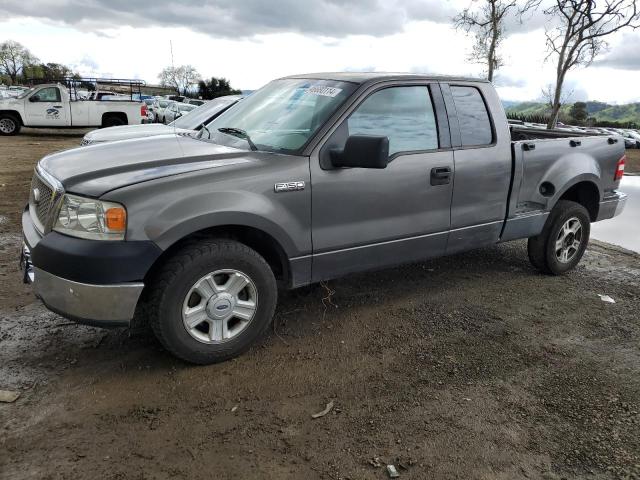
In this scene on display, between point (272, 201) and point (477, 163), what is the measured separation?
1904mm

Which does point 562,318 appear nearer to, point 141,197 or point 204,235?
point 204,235

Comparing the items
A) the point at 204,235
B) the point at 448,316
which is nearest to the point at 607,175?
the point at 448,316

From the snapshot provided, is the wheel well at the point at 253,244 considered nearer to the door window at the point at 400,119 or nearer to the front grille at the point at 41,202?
the front grille at the point at 41,202

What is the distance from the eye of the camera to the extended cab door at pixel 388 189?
367cm

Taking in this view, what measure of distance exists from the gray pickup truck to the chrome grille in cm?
2

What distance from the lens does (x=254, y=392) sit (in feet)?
10.4

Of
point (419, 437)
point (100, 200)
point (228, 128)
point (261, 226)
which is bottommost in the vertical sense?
point (419, 437)

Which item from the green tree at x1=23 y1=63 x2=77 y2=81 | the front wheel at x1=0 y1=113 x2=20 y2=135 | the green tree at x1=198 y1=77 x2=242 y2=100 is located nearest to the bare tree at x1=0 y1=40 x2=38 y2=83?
the green tree at x1=23 y1=63 x2=77 y2=81

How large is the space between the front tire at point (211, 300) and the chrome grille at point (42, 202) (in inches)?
30.0

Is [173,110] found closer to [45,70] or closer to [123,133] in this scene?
[123,133]

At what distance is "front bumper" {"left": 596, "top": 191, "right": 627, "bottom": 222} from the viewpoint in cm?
551

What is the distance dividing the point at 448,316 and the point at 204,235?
6.96 feet

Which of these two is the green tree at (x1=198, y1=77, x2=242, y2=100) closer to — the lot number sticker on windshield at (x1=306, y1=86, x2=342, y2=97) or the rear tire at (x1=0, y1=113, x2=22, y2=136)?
the rear tire at (x1=0, y1=113, x2=22, y2=136)

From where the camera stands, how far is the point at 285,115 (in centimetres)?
397
